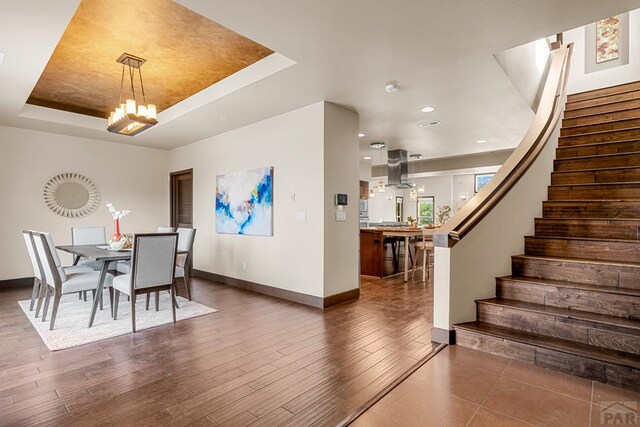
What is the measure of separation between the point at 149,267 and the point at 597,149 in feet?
17.4

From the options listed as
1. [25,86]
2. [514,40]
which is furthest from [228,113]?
[514,40]

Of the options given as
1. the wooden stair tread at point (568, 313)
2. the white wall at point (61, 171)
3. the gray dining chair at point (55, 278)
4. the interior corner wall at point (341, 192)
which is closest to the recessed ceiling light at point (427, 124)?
the interior corner wall at point (341, 192)

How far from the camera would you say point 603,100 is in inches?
181

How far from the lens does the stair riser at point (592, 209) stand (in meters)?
3.09

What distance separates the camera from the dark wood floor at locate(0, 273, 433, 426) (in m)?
1.92

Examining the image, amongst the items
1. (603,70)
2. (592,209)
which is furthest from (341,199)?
(603,70)

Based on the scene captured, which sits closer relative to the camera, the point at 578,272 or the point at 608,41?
the point at 578,272

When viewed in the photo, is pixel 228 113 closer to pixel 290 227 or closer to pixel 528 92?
pixel 290 227

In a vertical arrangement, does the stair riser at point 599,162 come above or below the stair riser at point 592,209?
above

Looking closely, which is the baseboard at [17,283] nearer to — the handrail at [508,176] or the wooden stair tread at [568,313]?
the handrail at [508,176]

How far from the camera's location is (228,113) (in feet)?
15.2

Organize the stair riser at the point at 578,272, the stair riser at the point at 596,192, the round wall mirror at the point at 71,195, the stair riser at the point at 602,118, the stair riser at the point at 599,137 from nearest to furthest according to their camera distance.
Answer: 1. the stair riser at the point at 578,272
2. the stair riser at the point at 596,192
3. the stair riser at the point at 599,137
4. the stair riser at the point at 602,118
5. the round wall mirror at the point at 71,195

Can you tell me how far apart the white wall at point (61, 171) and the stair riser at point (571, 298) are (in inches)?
264

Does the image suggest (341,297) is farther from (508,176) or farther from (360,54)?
(360,54)
